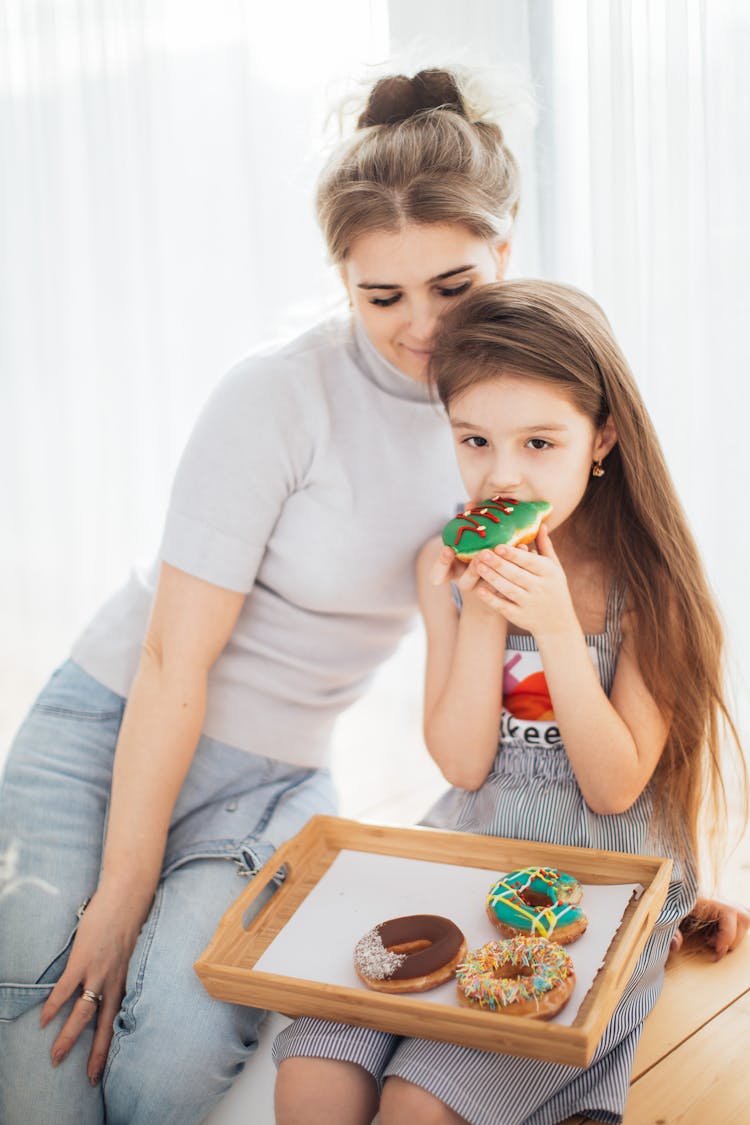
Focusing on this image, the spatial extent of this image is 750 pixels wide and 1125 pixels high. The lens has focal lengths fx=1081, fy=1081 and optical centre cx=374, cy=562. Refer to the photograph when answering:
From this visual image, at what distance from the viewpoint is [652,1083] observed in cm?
134

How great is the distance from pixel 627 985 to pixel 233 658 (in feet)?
2.50

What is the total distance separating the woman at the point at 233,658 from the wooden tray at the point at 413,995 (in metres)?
0.12

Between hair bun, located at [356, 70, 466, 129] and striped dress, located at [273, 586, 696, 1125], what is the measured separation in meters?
0.74

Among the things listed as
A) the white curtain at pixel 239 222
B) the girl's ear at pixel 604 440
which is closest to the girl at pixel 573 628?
the girl's ear at pixel 604 440

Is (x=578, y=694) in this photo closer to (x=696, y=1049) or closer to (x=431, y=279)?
(x=696, y=1049)

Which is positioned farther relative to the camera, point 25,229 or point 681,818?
point 25,229

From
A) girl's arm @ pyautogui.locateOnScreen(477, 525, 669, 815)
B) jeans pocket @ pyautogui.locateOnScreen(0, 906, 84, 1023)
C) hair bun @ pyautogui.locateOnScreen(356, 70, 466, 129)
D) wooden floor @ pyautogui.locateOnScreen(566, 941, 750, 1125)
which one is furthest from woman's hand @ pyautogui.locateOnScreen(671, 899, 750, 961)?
hair bun @ pyautogui.locateOnScreen(356, 70, 466, 129)

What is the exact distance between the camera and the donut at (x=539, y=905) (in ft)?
4.04

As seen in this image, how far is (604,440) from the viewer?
1.50 metres

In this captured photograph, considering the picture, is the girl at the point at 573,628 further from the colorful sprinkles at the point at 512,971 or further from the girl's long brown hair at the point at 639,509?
the colorful sprinkles at the point at 512,971

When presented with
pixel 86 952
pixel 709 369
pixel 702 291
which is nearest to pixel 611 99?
pixel 702 291

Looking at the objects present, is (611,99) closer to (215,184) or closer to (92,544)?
(215,184)

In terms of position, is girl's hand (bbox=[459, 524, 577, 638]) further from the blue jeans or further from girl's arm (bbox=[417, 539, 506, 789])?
the blue jeans

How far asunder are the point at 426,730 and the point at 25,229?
1.92m
